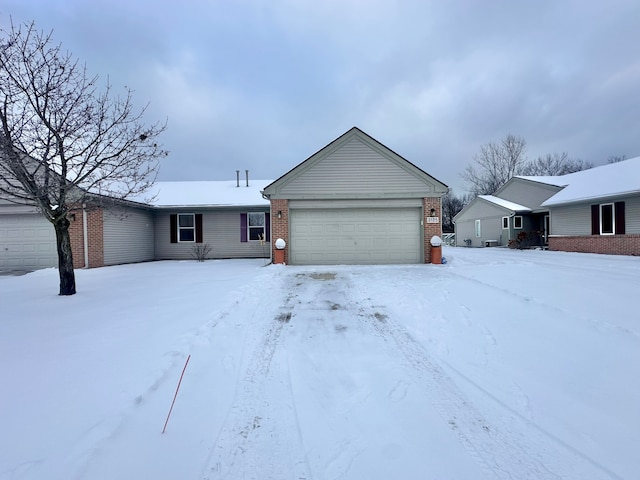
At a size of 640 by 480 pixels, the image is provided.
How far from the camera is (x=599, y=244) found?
53.8 ft

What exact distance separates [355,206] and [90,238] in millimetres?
10752

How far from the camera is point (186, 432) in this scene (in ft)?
8.45

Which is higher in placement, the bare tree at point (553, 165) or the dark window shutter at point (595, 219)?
the bare tree at point (553, 165)

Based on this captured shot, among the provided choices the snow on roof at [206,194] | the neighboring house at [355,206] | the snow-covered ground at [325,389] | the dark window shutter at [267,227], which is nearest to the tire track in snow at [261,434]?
the snow-covered ground at [325,389]

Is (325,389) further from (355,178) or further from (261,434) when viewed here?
(355,178)

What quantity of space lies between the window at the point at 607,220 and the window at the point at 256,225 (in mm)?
17427

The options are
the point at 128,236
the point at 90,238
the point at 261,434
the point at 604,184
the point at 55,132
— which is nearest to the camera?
the point at 261,434

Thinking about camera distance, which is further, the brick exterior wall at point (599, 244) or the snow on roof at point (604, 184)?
the snow on roof at point (604, 184)

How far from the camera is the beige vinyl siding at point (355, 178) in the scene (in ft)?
41.5

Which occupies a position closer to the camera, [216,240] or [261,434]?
[261,434]

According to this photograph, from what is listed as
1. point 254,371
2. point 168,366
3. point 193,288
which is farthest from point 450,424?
point 193,288

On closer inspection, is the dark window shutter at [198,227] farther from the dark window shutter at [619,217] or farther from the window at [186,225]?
the dark window shutter at [619,217]

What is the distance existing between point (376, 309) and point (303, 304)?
4.92 ft

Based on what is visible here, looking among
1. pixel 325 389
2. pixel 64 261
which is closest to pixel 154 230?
pixel 64 261
